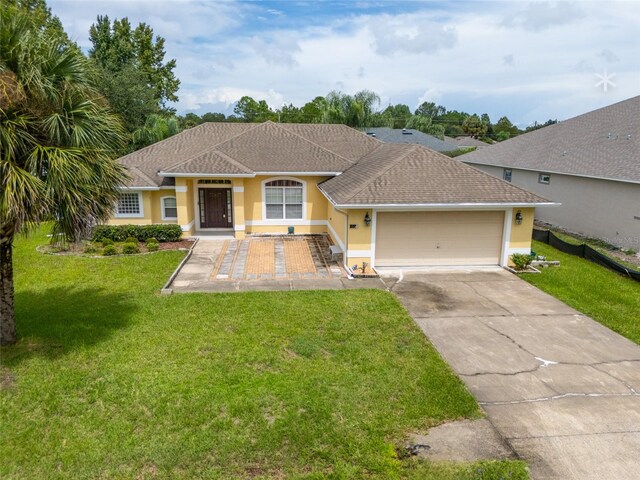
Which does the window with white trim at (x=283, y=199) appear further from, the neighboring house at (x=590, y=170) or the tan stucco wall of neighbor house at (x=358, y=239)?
the neighboring house at (x=590, y=170)

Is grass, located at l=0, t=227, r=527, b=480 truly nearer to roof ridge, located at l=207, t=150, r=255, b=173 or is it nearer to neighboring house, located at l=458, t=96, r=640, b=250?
roof ridge, located at l=207, t=150, r=255, b=173

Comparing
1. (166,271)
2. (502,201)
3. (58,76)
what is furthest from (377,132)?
(58,76)

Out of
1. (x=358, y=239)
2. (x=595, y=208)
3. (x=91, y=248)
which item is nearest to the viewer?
(x=358, y=239)

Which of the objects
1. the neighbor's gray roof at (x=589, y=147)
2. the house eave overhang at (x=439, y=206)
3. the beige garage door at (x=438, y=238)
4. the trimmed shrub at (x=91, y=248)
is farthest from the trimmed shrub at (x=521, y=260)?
the trimmed shrub at (x=91, y=248)

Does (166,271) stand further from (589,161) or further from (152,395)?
(589,161)

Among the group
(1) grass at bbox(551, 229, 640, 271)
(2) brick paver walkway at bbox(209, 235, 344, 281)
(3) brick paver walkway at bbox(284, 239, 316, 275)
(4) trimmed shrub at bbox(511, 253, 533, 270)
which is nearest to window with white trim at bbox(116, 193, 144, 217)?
(2) brick paver walkway at bbox(209, 235, 344, 281)

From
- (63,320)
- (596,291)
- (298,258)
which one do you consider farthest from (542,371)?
(63,320)

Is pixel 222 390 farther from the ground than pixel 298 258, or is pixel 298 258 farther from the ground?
pixel 298 258

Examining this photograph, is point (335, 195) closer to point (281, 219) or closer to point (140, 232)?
point (281, 219)

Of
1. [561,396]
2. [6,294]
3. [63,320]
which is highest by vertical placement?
[6,294]
